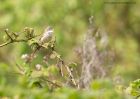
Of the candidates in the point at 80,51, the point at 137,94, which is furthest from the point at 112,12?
the point at 137,94

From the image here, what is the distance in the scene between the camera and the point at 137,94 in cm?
234

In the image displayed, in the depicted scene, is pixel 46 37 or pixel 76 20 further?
pixel 76 20

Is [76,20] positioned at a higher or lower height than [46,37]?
higher

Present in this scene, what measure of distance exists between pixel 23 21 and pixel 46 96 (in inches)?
199

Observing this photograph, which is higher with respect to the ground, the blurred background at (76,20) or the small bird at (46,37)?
the blurred background at (76,20)

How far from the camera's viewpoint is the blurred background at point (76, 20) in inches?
260

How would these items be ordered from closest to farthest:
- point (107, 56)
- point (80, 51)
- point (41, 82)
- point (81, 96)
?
1. point (81, 96)
2. point (41, 82)
3. point (80, 51)
4. point (107, 56)

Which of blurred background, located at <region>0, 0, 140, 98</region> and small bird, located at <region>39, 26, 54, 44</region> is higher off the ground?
blurred background, located at <region>0, 0, 140, 98</region>

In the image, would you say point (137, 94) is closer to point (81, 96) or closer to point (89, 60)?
point (81, 96)

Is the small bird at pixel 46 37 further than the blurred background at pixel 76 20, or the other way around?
the blurred background at pixel 76 20

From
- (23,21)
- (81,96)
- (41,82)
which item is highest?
(23,21)

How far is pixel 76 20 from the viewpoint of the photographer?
23.6 feet

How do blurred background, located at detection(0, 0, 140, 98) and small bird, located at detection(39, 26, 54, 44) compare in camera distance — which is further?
blurred background, located at detection(0, 0, 140, 98)

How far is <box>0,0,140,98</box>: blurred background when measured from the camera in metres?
6.60
